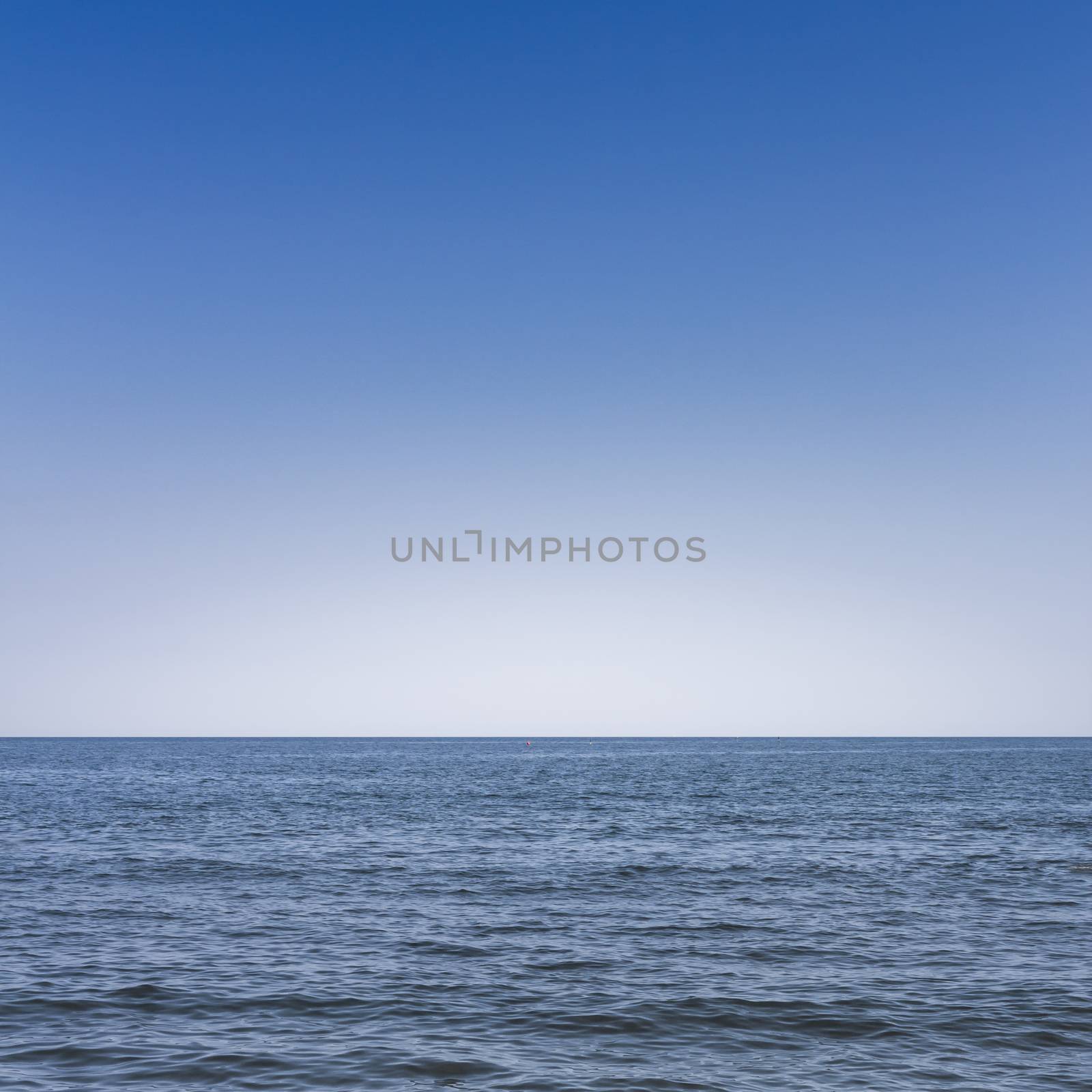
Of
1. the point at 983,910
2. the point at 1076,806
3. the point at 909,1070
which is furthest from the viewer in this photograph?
the point at 1076,806

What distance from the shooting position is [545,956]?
71.8 ft

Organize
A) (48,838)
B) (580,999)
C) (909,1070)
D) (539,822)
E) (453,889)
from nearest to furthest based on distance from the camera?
(909,1070)
(580,999)
(453,889)
(48,838)
(539,822)

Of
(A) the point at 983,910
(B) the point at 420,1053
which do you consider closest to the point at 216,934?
(B) the point at 420,1053

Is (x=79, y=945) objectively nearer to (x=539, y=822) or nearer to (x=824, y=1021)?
(x=824, y=1021)

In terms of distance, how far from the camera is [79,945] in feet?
73.8

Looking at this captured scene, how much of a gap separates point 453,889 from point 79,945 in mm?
11104

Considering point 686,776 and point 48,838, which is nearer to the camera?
point 48,838

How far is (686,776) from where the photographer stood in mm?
108250

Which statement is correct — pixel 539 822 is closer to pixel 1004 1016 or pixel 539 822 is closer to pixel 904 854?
pixel 904 854

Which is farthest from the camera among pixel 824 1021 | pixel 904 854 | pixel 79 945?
pixel 904 854

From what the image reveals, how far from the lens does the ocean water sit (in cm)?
1509

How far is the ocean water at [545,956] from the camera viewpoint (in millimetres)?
15094

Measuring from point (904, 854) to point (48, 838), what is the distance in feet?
119

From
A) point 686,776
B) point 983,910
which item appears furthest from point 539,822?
point 686,776
